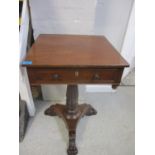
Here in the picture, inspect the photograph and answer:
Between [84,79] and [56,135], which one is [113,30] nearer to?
[84,79]

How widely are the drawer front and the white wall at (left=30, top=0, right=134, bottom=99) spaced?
0.58 metres

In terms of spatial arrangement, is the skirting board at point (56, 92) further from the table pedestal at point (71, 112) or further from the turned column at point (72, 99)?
the turned column at point (72, 99)

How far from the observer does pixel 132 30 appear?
166 cm

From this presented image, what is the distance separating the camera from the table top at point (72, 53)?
0.93 meters

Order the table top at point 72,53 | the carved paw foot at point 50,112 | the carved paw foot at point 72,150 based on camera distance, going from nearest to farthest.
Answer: the table top at point 72,53 → the carved paw foot at point 72,150 → the carved paw foot at point 50,112

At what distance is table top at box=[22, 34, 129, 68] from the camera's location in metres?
0.93

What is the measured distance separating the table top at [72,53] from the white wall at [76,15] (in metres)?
0.17

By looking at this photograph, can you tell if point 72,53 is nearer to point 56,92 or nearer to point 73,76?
point 73,76

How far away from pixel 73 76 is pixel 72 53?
5.9 inches

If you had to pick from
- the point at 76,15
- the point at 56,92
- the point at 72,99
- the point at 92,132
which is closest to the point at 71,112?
the point at 72,99

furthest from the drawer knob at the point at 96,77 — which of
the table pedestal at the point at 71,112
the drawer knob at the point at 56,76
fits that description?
the table pedestal at the point at 71,112

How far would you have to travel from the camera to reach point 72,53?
1039mm
